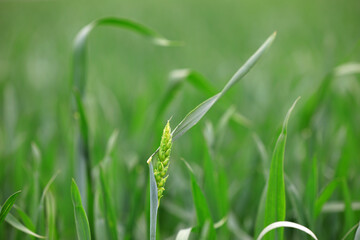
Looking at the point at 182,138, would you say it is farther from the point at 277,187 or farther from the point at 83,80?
the point at 277,187

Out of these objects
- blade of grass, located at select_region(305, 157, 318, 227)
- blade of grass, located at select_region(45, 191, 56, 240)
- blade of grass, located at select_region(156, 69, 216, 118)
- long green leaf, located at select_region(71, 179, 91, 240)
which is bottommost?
blade of grass, located at select_region(305, 157, 318, 227)

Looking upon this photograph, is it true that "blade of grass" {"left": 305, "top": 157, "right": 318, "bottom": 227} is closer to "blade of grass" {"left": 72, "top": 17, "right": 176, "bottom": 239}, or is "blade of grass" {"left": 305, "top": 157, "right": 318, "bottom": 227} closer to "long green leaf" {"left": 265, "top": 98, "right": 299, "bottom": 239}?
"long green leaf" {"left": 265, "top": 98, "right": 299, "bottom": 239}

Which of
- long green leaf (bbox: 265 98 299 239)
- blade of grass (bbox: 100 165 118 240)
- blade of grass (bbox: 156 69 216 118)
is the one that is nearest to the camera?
long green leaf (bbox: 265 98 299 239)

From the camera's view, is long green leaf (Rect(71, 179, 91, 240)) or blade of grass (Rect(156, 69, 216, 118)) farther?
blade of grass (Rect(156, 69, 216, 118))

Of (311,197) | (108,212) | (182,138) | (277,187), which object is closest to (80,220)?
(108,212)

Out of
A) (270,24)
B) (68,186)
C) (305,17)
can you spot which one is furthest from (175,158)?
(305,17)

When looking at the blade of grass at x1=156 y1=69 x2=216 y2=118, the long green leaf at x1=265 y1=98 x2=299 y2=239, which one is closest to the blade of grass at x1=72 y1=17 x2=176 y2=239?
the blade of grass at x1=156 y1=69 x2=216 y2=118

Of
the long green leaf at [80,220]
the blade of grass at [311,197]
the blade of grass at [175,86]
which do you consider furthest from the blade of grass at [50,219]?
the blade of grass at [311,197]

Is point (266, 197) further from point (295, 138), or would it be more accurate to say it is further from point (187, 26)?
point (187, 26)
